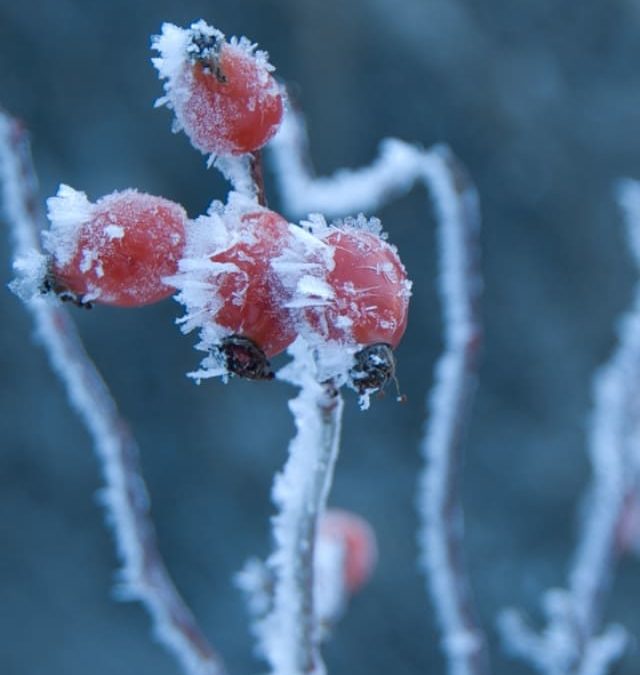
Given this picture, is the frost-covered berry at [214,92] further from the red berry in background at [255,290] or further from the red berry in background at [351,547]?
the red berry in background at [351,547]

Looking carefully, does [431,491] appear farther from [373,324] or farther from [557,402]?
[557,402]

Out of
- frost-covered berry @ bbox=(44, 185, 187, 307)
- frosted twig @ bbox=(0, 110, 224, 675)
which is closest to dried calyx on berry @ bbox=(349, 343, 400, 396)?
frost-covered berry @ bbox=(44, 185, 187, 307)

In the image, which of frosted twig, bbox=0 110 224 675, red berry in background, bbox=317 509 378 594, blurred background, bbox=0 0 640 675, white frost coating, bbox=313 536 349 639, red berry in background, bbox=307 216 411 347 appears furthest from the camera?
blurred background, bbox=0 0 640 675

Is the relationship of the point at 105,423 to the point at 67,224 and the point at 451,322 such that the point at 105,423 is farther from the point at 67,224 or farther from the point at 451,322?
the point at 451,322

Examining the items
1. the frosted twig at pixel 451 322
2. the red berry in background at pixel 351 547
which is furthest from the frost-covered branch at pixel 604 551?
the red berry in background at pixel 351 547

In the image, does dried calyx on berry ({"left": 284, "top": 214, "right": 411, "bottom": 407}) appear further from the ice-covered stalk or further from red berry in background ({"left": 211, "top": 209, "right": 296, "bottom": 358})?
the ice-covered stalk

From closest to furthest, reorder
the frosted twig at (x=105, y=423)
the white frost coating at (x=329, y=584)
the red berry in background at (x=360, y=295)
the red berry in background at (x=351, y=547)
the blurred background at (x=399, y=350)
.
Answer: the red berry in background at (x=360, y=295) → the frosted twig at (x=105, y=423) → the white frost coating at (x=329, y=584) → the red berry in background at (x=351, y=547) → the blurred background at (x=399, y=350)

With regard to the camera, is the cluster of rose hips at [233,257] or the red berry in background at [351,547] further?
the red berry in background at [351,547]
